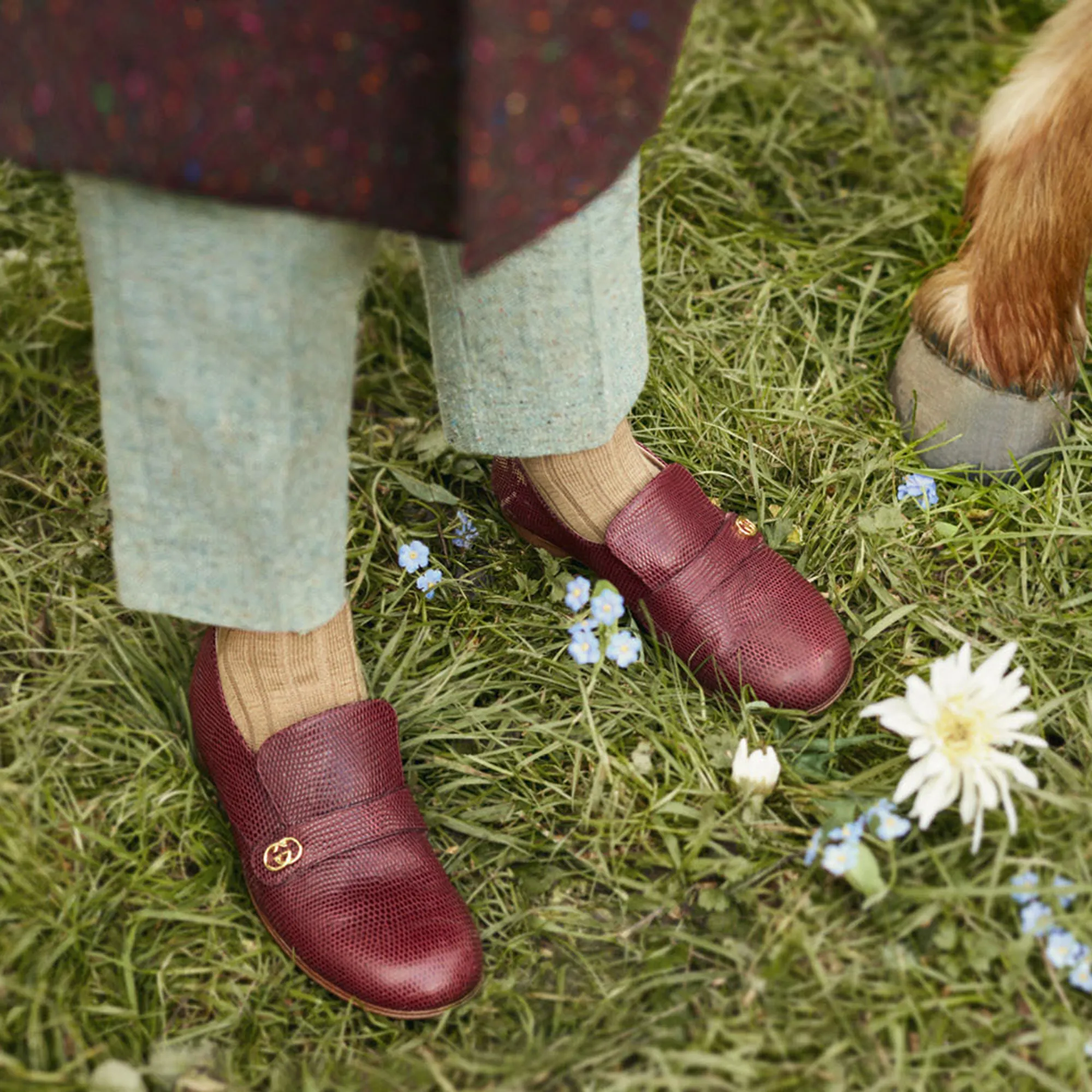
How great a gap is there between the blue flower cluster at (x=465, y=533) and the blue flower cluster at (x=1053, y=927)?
0.72 m

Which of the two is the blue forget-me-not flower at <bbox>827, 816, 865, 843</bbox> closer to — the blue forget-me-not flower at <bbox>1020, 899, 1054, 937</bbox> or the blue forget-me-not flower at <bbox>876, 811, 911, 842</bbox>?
the blue forget-me-not flower at <bbox>876, 811, 911, 842</bbox>

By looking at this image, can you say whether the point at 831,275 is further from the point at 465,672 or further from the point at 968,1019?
the point at 968,1019

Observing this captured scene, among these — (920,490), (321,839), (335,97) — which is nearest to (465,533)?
(321,839)

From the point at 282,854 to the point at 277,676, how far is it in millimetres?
174

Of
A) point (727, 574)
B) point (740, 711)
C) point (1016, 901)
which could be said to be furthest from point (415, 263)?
point (1016, 901)

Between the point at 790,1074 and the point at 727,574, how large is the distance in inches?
20.5

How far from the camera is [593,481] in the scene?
128 cm

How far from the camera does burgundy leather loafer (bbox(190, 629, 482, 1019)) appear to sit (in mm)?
1047

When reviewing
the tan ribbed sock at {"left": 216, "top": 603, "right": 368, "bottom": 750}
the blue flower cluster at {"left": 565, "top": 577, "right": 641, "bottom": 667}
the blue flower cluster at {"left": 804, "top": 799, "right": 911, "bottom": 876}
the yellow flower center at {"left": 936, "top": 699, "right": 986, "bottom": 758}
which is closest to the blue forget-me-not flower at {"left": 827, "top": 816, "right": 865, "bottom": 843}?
the blue flower cluster at {"left": 804, "top": 799, "right": 911, "bottom": 876}

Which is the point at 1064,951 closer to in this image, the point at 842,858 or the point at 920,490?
the point at 842,858

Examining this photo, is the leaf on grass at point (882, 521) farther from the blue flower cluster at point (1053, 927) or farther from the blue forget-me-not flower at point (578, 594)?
the blue flower cluster at point (1053, 927)

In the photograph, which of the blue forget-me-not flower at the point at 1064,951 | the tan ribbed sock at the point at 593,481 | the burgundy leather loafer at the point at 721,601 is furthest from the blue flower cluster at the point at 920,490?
the blue forget-me-not flower at the point at 1064,951

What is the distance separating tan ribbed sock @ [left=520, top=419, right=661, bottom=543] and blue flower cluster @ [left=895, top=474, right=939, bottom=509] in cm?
35

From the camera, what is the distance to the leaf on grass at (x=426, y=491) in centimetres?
146
